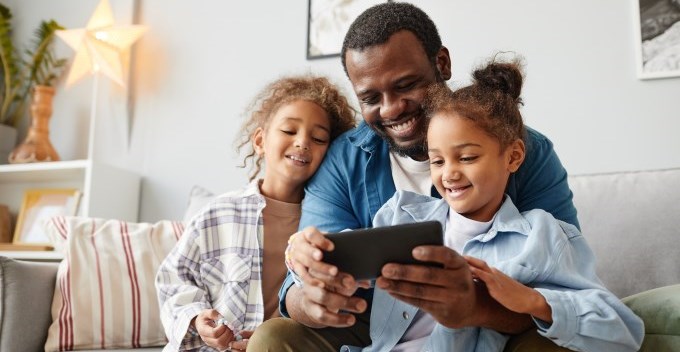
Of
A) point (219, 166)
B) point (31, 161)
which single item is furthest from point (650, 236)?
point (31, 161)

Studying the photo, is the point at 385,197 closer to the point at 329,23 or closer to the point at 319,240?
the point at 319,240

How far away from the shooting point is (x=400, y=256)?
0.93 m

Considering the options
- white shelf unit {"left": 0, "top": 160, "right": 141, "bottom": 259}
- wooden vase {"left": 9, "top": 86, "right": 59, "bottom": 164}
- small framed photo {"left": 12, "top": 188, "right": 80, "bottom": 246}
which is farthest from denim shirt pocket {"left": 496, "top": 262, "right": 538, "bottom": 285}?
wooden vase {"left": 9, "top": 86, "right": 59, "bottom": 164}

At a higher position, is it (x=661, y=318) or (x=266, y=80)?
(x=266, y=80)

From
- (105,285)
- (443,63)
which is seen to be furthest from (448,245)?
(105,285)

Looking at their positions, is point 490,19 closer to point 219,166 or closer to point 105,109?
point 219,166

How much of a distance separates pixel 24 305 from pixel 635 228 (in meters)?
1.61

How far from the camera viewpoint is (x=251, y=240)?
5.18 feet

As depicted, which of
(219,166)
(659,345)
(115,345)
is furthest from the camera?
(219,166)

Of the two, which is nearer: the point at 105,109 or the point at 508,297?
the point at 508,297

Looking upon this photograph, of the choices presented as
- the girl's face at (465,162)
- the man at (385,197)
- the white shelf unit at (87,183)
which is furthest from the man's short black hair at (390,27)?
the white shelf unit at (87,183)

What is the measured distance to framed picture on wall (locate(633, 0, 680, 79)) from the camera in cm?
199

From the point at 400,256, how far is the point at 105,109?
2.12 metres

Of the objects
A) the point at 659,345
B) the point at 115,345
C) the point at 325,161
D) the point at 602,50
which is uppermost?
the point at 602,50
